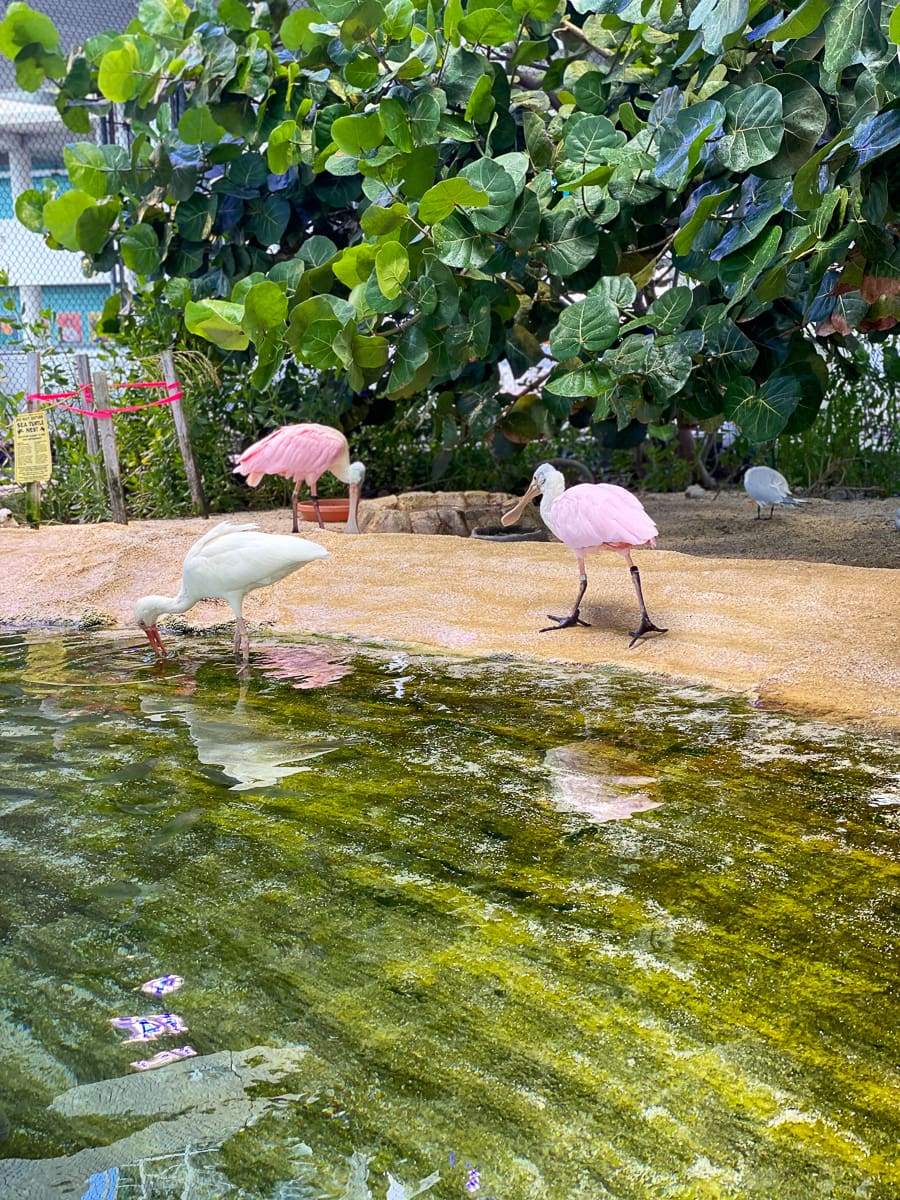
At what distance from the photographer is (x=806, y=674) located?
3.36m

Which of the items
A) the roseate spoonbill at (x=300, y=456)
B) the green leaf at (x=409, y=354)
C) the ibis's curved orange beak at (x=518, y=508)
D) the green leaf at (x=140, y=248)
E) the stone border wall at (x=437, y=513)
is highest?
the green leaf at (x=140, y=248)

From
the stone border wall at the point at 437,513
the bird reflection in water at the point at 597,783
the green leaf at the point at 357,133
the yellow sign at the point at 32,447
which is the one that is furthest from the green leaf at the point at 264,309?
the bird reflection in water at the point at 597,783

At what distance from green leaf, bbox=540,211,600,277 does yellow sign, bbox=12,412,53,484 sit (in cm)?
308

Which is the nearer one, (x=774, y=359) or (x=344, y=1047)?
(x=344, y=1047)

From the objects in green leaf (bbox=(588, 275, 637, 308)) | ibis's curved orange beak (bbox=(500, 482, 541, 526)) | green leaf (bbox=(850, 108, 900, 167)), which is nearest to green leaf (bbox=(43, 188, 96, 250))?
ibis's curved orange beak (bbox=(500, 482, 541, 526))

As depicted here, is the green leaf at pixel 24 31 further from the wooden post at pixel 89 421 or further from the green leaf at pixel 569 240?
the green leaf at pixel 569 240

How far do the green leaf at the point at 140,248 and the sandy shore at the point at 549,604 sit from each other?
2.10m

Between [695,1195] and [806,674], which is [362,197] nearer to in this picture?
[806,674]

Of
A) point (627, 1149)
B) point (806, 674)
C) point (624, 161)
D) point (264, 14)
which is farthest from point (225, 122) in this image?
point (627, 1149)

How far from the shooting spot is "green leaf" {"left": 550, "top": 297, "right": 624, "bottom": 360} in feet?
15.0

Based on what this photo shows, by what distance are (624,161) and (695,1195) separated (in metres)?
4.24

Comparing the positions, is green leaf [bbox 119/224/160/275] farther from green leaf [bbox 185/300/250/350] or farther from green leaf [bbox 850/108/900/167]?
green leaf [bbox 850/108/900/167]

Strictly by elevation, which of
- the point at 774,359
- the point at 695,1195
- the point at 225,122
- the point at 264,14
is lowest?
the point at 695,1195

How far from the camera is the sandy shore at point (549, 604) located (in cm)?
346
